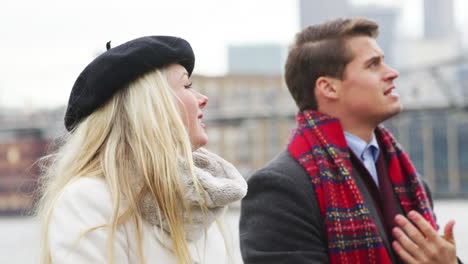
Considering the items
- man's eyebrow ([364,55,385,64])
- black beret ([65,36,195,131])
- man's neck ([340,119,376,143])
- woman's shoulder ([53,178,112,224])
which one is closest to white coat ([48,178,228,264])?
woman's shoulder ([53,178,112,224])

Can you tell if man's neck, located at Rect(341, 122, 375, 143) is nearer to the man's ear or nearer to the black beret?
the man's ear

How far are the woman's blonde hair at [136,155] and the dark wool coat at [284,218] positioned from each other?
63 cm

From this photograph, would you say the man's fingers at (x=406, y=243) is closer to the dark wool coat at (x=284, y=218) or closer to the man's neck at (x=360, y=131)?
the dark wool coat at (x=284, y=218)

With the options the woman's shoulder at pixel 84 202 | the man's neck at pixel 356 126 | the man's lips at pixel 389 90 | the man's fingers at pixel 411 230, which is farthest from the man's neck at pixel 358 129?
the woman's shoulder at pixel 84 202

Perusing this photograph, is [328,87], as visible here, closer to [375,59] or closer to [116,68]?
[375,59]

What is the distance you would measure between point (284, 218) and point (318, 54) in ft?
2.11

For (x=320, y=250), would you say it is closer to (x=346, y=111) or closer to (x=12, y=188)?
(x=346, y=111)

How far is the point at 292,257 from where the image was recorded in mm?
2172

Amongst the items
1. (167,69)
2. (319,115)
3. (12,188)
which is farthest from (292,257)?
(12,188)

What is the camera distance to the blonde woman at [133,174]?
1.56 m

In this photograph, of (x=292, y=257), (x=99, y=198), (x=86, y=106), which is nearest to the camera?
(x=99, y=198)

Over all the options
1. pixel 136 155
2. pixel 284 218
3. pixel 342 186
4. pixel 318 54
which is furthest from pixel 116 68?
pixel 318 54

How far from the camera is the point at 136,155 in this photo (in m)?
1.63

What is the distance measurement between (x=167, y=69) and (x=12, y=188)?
195ft
